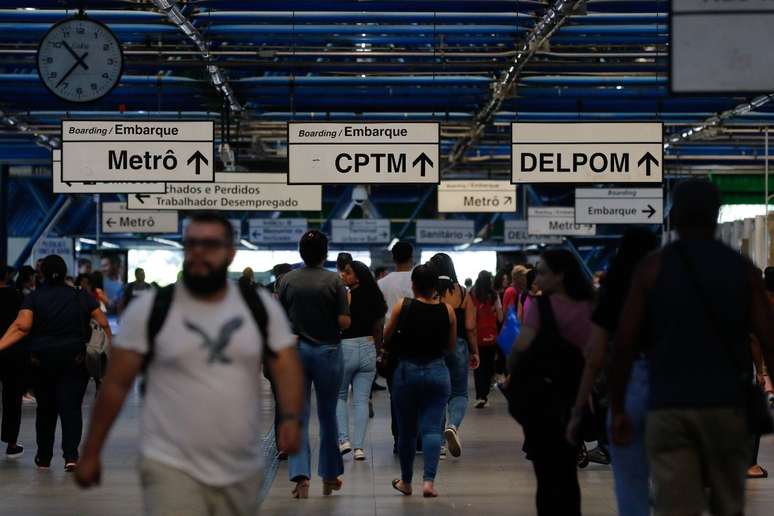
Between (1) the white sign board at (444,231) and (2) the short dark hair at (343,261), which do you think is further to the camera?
(1) the white sign board at (444,231)

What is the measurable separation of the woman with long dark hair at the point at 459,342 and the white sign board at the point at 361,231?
93.8 ft

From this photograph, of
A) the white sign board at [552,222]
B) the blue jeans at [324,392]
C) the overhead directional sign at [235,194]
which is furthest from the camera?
the white sign board at [552,222]

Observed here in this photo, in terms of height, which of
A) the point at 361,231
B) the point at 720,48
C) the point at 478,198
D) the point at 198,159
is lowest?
the point at 361,231

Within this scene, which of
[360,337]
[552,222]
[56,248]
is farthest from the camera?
[56,248]

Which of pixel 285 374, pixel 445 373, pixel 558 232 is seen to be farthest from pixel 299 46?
pixel 558 232

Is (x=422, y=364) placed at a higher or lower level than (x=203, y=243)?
lower

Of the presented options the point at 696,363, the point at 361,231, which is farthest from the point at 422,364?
the point at 361,231

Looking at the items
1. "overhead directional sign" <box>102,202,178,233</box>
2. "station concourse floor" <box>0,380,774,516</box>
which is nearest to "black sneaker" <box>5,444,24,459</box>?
"station concourse floor" <box>0,380,774,516</box>

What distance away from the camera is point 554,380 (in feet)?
26.0

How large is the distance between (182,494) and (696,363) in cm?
192

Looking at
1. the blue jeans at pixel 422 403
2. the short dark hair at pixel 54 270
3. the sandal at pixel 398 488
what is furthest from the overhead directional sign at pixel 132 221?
the blue jeans at pixel 422 403

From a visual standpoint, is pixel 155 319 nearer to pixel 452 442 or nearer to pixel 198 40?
pixel 452 442

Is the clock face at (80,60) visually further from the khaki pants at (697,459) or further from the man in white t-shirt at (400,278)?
the khaki pants at (697,459)

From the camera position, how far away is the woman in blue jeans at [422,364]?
10.8m
